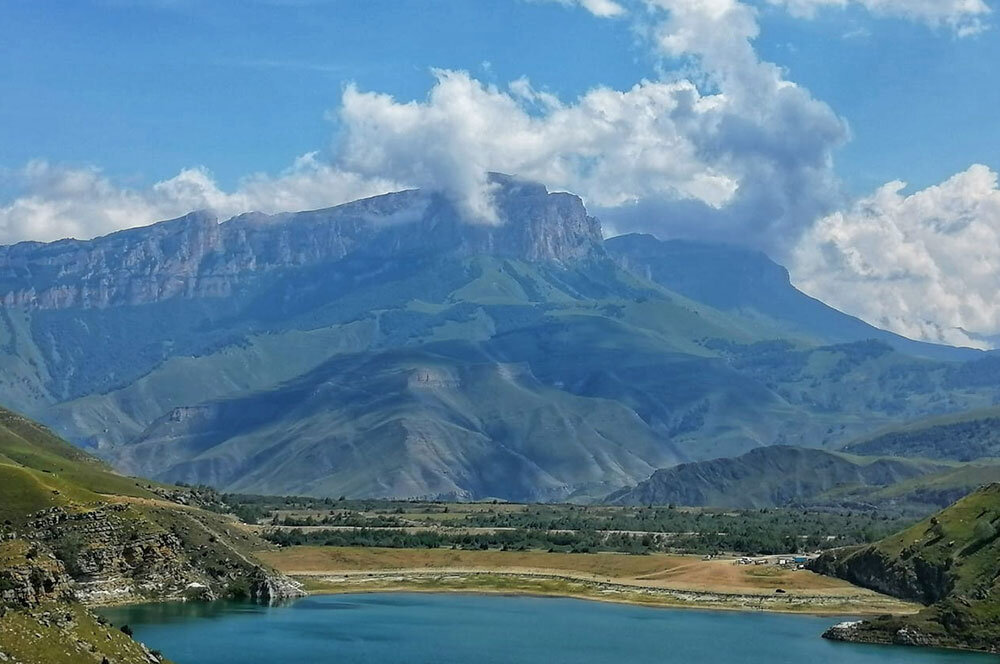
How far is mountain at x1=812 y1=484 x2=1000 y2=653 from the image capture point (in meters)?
121

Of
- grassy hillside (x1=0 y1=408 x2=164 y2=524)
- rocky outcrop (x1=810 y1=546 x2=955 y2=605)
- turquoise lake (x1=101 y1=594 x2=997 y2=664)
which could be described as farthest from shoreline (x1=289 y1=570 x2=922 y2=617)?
grassy hillside (x1=0 y1=408 x2=164 y2=524)

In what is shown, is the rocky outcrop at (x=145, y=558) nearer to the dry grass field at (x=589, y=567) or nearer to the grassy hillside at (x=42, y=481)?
the grassy hillside at (x=42, y=481)

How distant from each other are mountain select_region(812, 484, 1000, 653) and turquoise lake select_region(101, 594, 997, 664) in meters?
3.29

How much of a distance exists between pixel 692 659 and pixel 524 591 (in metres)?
60.7

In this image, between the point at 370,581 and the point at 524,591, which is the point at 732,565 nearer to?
the point at 524,591

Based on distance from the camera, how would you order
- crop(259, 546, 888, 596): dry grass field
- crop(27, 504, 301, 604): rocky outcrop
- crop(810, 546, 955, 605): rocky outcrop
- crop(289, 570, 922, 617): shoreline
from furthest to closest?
1. crop(259, 546, 888, 596): dry grass field
2. crop(289, 570, 922, 617): shoreline
3. crop(810, 546, 955, 605): rocky outcrop
4. crop(27, 504, 301, 604): rocky outcrop

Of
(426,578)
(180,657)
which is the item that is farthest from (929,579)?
(180,657)

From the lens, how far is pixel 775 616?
5969 inches

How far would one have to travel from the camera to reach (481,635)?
12812 centimetres

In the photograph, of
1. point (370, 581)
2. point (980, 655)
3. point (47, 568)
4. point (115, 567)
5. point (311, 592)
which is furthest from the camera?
point (370, 581)

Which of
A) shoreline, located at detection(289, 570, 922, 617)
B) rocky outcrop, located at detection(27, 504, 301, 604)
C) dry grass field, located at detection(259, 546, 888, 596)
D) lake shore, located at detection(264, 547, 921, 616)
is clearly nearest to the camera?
rocky outcrop, located at detection(27, 504, 301, 604)

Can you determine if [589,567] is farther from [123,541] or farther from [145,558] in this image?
[123,541]

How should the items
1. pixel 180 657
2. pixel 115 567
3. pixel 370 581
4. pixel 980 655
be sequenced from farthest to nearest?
pixel 370 581 < pixel 115 567 < pixel 980 655 < pixel 180 657

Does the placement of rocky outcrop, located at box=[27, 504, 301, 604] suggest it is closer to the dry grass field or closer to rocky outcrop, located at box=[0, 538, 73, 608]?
the dry grass field
